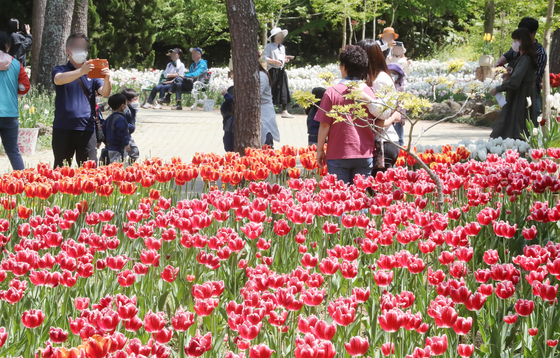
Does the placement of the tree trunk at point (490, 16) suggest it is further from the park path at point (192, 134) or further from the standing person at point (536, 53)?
the standing person at point (536, 53)

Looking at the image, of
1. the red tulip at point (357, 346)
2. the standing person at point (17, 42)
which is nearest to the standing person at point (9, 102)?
the red tulip at point (357, 346)

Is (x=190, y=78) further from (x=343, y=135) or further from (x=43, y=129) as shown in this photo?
(x=343, y=135)

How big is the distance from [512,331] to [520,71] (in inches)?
230

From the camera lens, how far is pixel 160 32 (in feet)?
104

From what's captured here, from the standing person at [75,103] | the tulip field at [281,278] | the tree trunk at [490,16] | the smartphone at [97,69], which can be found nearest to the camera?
the tulip field at [281,278]

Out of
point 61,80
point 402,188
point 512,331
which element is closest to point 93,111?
point 61,80

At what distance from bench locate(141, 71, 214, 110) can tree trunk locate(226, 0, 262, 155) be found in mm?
11080

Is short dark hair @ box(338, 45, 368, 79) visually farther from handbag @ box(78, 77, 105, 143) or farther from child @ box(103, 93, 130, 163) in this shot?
child @ box(103, 93, 130, 163)

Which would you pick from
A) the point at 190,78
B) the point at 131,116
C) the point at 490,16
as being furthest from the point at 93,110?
the point at 490,16

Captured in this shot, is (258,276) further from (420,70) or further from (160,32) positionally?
(160,32)

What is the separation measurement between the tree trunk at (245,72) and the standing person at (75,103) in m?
1.34

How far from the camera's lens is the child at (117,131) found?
7.08 meters

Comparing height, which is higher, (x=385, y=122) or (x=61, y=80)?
(x=61, y=80)

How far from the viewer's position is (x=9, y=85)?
646cm
